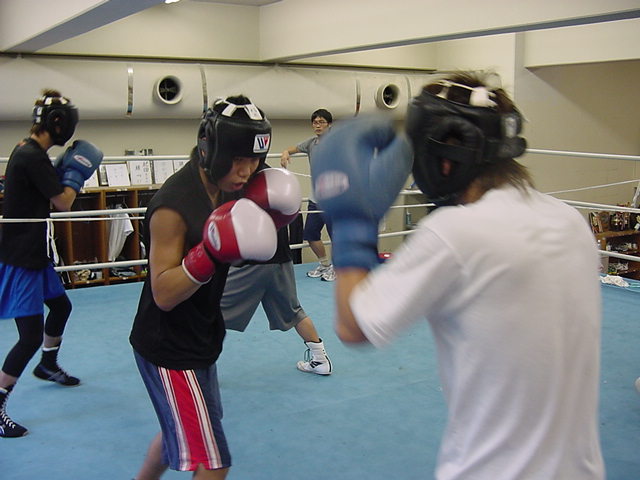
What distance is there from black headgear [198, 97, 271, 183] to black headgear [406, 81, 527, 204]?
26.8 inches

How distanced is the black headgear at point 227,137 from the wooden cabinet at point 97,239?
4043 millimetres

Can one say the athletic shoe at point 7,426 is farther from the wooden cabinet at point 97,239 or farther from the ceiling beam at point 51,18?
the wooden cabinet at point 97,239

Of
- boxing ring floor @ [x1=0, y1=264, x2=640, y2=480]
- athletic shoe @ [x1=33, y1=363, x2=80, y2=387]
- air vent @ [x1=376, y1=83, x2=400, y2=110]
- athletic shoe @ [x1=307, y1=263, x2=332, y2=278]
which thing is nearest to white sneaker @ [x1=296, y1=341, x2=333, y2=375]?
boxing ring floor @ [x1=0, y1=264, x2=640, y2=480]

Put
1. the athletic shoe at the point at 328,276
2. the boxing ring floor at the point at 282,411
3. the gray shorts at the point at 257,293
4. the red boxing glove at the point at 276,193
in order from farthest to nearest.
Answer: the athletic shoe at the point at 328,276 < the gray shorts at the point at 257,293 < the boxing ring floor at the point at 282,411 < the red boxing glove at the point at 276,193

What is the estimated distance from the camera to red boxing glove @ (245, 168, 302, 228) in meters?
1.77

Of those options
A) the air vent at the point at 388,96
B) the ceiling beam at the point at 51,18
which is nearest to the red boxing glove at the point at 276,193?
the ceiling beam at the point at 51,18

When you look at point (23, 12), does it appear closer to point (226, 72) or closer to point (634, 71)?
point (226, 72)

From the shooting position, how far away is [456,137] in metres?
0.94

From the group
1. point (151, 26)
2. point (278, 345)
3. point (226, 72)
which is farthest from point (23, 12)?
point (278, 345)

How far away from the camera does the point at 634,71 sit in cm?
742

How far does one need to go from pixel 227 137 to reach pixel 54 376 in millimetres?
1737

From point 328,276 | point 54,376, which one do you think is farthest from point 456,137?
point 328,276

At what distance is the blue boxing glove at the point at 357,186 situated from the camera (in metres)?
0.96

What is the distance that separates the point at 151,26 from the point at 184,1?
0.34 metres
